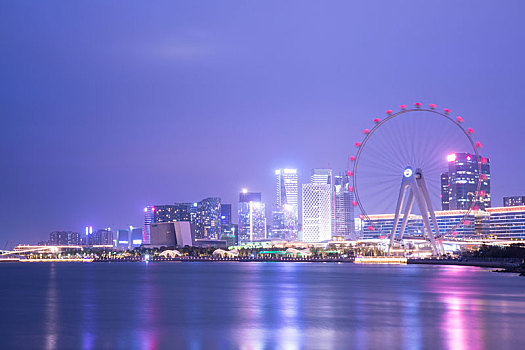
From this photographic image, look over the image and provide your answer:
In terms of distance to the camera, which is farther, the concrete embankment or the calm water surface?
the concrete embankment

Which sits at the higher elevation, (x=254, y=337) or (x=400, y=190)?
(x=400, y=190)

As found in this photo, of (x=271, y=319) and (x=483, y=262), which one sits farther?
(x=483, y=262)

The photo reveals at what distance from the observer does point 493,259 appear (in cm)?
14625

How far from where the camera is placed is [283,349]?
32.6 metres

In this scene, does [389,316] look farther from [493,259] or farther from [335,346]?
[493,259]

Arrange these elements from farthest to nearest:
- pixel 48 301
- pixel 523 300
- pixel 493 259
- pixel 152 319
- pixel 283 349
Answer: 1. pixel 493 259
2. pixel 48 301
3. pixel 523 300
4. pixel 152 319
5. pixel 283 349

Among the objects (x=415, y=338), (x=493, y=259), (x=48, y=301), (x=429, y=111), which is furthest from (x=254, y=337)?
(x=493, y=259)

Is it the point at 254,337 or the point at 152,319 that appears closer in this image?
the point at 254,337

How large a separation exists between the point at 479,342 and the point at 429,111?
86.5 meters

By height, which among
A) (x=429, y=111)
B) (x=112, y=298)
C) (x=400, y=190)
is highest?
(x=429, y=111)

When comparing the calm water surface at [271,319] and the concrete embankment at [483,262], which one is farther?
the concrete embankment at [483,262]

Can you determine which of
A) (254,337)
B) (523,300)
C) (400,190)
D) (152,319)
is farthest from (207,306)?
(400,190)

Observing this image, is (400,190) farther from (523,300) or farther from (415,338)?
(415,338)

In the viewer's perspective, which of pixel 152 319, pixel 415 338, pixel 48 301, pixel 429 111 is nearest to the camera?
pixel 415 338
